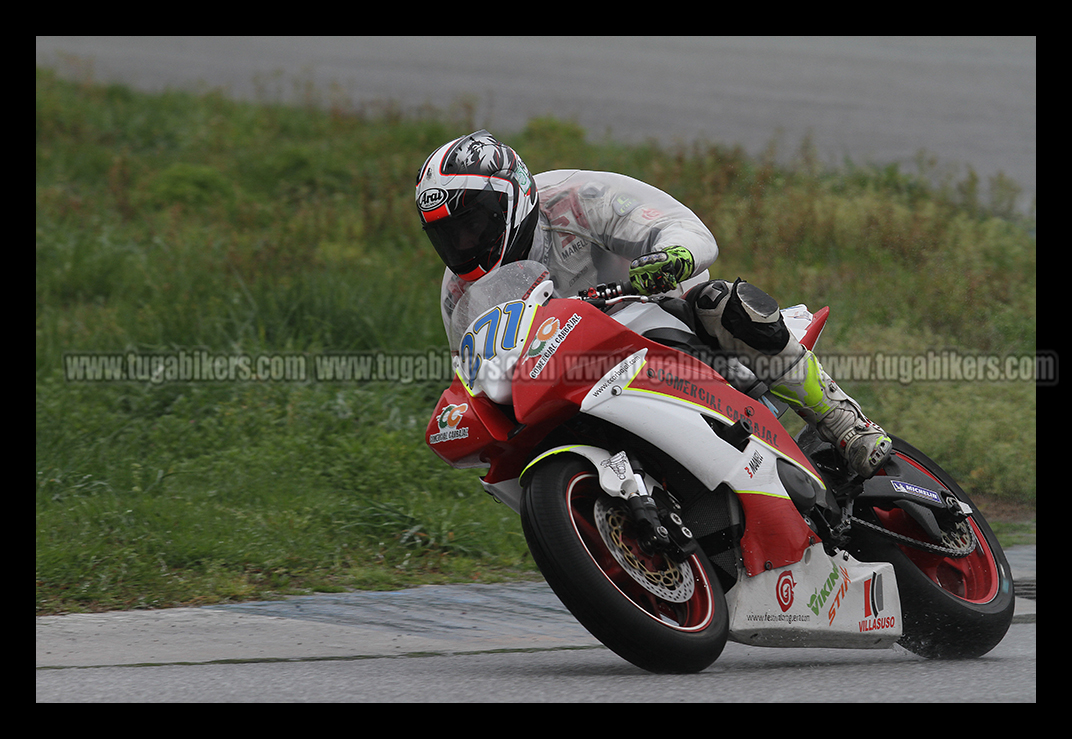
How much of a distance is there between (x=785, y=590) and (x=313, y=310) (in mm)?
4903

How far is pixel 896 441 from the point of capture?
452 centimetres

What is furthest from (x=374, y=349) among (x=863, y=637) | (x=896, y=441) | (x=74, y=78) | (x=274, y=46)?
(x=274, y=46)

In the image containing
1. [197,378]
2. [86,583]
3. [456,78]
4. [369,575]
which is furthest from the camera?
[456,78]

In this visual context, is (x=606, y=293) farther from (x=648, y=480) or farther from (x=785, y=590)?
(x=785, y=590)

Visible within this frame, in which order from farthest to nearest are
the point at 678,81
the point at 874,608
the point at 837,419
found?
the point at 678,81 < the point at 837,419 < the point at 874,608

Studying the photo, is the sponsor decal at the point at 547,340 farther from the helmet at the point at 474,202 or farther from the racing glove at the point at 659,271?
the helmet at the point at 474,202

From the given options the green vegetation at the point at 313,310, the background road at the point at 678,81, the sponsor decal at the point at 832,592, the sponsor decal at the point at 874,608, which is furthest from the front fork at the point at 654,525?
the background road at the point at 678,81

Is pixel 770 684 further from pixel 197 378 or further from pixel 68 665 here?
pixel 197 378

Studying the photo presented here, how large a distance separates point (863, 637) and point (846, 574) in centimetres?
22

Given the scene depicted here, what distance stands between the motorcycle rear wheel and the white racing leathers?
4.03 feet

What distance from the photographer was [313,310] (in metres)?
7.74

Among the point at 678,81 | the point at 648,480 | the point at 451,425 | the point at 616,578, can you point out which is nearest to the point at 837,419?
the point at 648,480

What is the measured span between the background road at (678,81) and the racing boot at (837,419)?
7557mm

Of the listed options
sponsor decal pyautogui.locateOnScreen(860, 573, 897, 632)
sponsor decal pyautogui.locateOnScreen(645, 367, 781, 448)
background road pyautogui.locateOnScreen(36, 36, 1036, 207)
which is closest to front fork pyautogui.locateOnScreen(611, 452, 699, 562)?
sponsor decal pyautogui.locateOnScreen(645, 367, 781, 448)
